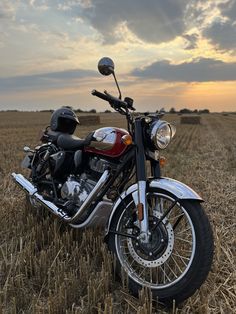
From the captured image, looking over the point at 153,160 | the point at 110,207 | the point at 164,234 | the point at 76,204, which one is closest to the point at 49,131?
the point at 76,204

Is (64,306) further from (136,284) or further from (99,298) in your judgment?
(136,284)

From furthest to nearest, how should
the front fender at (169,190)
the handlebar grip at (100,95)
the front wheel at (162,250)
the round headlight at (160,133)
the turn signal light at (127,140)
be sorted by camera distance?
the handlebar grip at (100,95)
the turn signal light at (127,140)
the round headlight at (160,133)
the front fender at (169,190)
the front wheel at (162,250)

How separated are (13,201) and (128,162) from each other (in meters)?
2.80

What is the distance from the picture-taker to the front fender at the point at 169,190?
10.4 feet

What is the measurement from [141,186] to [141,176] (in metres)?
0.08

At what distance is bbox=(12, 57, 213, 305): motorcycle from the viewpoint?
3100mm

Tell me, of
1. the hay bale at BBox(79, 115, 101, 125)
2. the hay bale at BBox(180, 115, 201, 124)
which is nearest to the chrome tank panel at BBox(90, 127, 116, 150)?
the hay bale at BBox(79, 115, 101, 125)

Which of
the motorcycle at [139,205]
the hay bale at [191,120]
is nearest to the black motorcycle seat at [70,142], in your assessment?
the motorcycle at [139,205]

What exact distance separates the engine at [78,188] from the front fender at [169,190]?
1.92ft

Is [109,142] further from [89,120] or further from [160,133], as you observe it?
[89,120]

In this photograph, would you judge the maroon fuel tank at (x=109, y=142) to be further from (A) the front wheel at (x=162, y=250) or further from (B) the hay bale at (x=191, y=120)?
(B) the hay bale at (x=191, y=120)

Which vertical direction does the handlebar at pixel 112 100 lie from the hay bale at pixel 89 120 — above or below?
above

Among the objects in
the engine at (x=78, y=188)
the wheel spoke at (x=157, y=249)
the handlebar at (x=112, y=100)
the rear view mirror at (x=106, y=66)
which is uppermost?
the rear view mirror at (x=106, y=66)

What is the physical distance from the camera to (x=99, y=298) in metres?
3.16
